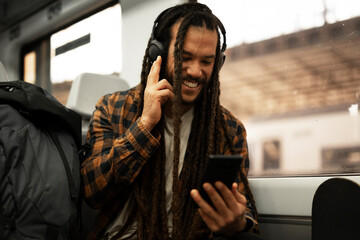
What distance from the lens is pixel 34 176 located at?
943mm

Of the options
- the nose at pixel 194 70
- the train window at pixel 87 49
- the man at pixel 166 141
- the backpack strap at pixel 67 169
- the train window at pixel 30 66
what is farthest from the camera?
the train window at pixel 30 66

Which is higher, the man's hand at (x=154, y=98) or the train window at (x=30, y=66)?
the train window at (x=30, y=66)

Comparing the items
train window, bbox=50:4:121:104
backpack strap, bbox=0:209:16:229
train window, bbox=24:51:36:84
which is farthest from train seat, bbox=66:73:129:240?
train window, bbox=24:51:36:84

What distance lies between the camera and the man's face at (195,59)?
49.0 inches

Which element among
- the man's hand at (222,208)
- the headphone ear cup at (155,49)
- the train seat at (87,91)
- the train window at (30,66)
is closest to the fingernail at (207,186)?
the man's hand at (222,208)

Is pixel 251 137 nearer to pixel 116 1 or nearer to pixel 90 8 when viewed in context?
pixel 116 1

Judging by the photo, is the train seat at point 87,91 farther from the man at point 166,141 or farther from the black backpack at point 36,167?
the black backpack at point 36,167

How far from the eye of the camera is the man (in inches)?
44.1

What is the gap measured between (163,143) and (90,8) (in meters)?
1.47

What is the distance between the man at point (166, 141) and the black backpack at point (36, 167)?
0.46 ft

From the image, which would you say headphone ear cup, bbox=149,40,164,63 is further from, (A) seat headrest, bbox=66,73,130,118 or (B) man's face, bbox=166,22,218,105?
(A) seat headrest, bbox=66,73,130,118

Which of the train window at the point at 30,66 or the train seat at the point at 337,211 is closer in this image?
the train seat at the point at 337,211

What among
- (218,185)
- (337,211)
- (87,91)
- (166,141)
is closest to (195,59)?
(166,141)

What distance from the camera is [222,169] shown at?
0.86 m
